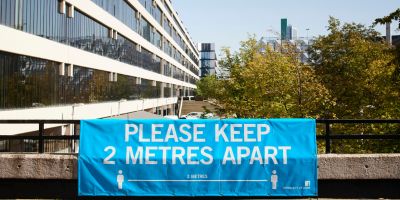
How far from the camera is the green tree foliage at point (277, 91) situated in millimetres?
20031

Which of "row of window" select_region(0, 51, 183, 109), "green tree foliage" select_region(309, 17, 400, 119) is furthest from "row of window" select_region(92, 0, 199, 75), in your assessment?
"green tree foliage" select_region(309, 17, 400, 119)

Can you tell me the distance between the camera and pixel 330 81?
89.7ft

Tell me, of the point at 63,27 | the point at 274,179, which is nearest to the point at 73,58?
the point at 63,27

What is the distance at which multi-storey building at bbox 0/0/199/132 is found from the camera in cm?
1852

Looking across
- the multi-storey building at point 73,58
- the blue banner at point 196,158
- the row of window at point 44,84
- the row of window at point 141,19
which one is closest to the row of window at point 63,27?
the multi-storey building at point 73,58

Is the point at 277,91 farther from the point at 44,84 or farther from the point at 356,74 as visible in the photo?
the point at 44,84

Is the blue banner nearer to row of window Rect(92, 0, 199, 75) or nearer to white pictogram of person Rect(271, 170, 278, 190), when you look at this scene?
white pictogram of person Rect(271, 170, 278, 190)

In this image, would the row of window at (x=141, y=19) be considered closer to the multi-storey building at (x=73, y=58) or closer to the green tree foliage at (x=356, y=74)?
the multi-storey building at (x=73, y=58)

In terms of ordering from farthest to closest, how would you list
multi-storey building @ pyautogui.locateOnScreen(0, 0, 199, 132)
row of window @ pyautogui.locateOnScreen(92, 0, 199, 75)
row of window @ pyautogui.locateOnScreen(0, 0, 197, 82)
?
1. row of window @ pyautogui.locateOnScreen(92, 0, 199, 75)
2. row of window @ pyautogui.locateOnScreen(0, 0, 197, 82)
3. multi-storey building @ pyautogui.locateOnScreen(0, 0, 199, 132)

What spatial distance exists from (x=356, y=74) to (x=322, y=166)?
19.3 m

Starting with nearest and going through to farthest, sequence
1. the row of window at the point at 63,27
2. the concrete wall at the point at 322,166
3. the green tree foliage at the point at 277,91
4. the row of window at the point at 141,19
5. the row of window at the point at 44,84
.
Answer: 1. the concrete wall at the point at 322,166
2. the row of window at the point at 44,84
3. the row of window at the point at 63,27
4. the green tree foliage at the point at 277,91
5. the row of window at the point at 141,19

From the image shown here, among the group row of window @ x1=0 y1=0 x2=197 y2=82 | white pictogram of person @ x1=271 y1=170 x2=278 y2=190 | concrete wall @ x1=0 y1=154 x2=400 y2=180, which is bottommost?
white pictogram of person @ x1=271 y1=170 x2=278 y2=190

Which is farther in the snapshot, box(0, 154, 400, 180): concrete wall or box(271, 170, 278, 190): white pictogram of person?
box(0, 154, 400, 180): concrete wall

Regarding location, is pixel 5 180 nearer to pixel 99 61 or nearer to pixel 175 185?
pixel 175 185
